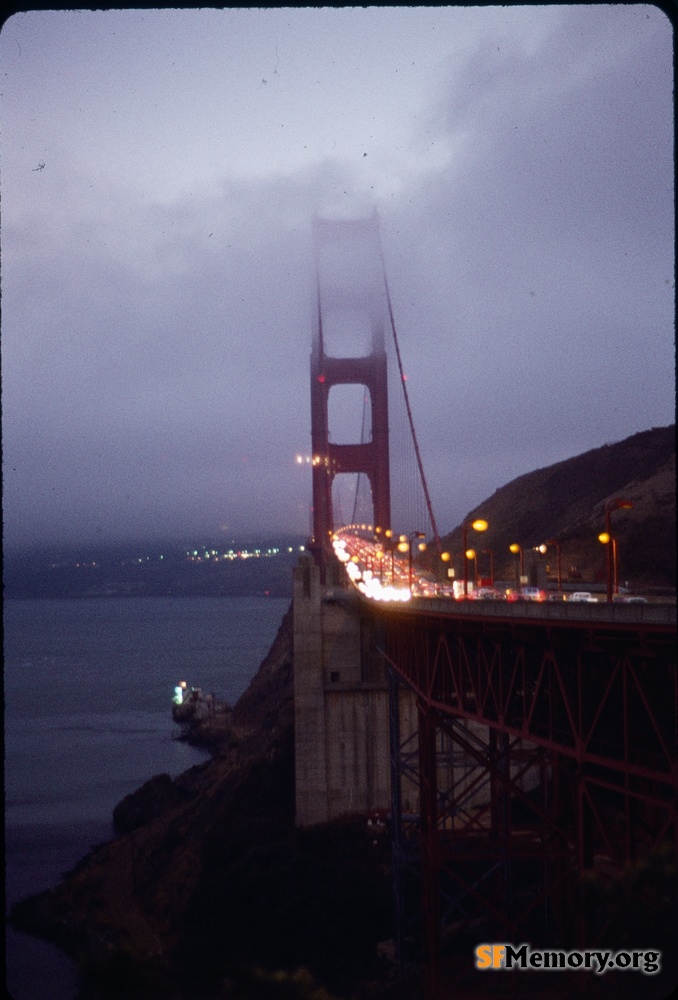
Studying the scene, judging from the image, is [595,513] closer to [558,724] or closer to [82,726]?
[82,726]

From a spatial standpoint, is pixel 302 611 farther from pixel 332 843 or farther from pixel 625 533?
pixel 625 533

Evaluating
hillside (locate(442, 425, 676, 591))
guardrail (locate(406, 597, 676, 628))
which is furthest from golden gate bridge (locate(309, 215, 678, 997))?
hillside (locate(442, 425, 676, 591))

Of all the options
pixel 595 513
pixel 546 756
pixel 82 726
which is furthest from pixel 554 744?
pixel 82 726

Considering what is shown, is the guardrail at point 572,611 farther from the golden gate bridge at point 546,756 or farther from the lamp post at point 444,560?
the lamp post at point 444,560

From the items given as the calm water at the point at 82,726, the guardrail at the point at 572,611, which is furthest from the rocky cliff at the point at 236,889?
the guardrail at the point at 572,611

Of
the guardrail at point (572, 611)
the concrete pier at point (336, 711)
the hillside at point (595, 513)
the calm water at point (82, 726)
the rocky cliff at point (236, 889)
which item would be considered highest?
the hillside at point (595, 513)

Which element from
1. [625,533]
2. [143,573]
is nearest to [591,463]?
[625,533]
